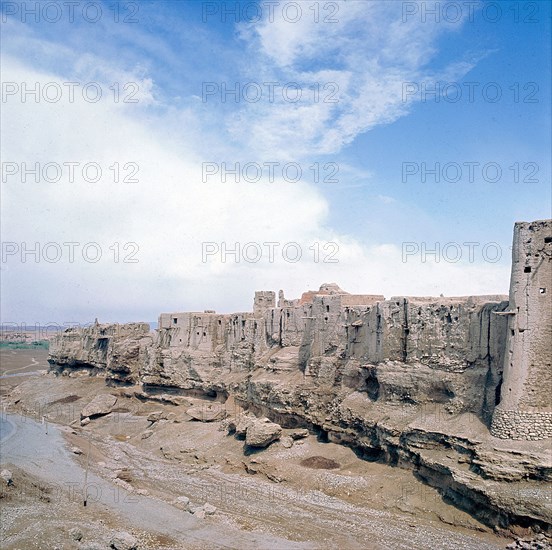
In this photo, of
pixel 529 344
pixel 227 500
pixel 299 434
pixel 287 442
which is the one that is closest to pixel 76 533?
pixel 227 500

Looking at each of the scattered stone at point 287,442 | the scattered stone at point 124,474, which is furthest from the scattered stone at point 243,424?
the scattered stone at point 124,474

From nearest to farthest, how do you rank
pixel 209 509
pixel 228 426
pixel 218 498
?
pixel 209 509 → pixel 218 498 → pixel 228 426

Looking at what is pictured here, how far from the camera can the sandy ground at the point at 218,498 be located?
26.3 m

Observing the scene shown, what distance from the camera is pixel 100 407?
58.3 meters

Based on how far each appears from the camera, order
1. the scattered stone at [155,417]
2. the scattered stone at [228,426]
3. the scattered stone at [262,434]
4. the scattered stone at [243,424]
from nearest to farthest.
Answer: the scattered stone at [262,434]
the scattered stone at [243,424]
the scattered stone at [228,426]
the scattered stone at [155,417]

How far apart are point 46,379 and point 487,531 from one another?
229 feet

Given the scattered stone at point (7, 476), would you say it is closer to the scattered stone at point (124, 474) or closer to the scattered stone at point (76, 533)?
the scattered stone at point (124, 474)

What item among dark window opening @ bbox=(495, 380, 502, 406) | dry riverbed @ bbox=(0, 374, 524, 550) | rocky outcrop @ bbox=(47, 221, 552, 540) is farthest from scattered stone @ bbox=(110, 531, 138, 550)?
dark window opening @ bbox=(495, 380, 502, 406)

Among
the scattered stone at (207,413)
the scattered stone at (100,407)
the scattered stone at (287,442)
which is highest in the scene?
the scattered stone at (287,442)

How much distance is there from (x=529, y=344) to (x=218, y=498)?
19709 mm

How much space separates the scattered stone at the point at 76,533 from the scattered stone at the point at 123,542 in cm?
189

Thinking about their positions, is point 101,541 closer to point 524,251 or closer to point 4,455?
point 4,455

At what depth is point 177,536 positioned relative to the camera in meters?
27.2

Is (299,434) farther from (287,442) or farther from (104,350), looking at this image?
(104,350)
